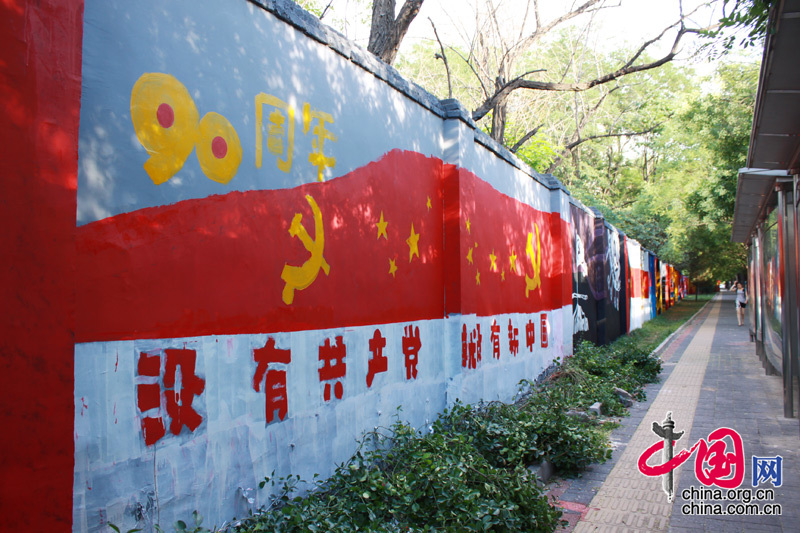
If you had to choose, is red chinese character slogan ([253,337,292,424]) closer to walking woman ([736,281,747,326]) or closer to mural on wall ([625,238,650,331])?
mural on wall ([625,238,650,331])

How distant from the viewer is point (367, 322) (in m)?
4.90

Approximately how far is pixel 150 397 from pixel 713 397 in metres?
8.85

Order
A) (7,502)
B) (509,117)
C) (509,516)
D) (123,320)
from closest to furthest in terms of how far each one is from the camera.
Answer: (7,502) → (123,320) → (509,516) → (509,117)

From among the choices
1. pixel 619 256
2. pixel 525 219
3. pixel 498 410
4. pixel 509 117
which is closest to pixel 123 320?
pixel 498 410

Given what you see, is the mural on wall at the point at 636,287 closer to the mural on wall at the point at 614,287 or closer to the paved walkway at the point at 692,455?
the mural on wall at the point at 614,287

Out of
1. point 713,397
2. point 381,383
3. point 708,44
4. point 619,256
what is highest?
point 708,44

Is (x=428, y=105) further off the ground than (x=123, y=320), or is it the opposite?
(x=428, y=105)

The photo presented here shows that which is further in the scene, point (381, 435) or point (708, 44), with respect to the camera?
point (708, 44)

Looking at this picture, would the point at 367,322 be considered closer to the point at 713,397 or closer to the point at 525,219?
the point at 525,219

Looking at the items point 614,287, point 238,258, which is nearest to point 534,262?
point 238,258

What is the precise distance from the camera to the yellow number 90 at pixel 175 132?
118 inches

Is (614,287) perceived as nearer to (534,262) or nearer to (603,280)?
(603,280)

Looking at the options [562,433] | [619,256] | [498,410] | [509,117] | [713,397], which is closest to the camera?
[562,433]

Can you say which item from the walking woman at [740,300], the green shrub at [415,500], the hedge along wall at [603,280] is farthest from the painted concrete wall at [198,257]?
the walking woman at [740,300]
